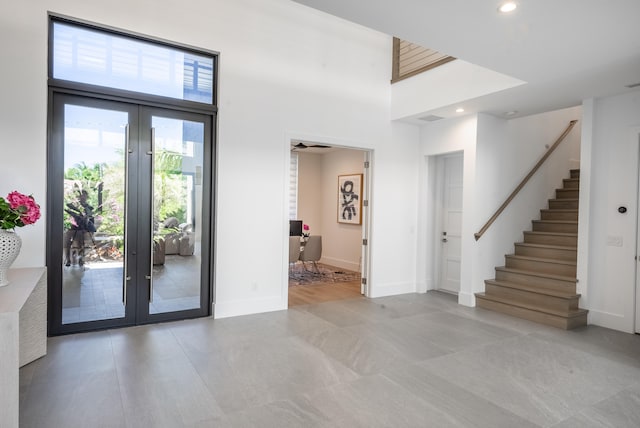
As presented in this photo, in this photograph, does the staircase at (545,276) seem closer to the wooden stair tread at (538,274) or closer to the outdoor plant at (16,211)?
the wooden stair tread at (538,274)

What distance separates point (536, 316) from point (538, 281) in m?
0.64

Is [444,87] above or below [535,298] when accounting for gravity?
above

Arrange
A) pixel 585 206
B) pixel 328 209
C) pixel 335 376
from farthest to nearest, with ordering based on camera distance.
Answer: pixel 328 209
pixel 585 206
pixel 335 376

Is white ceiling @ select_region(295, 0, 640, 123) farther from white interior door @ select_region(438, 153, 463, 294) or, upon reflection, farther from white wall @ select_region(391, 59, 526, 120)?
white interior door @ select_region(438, 153, 463, 294)

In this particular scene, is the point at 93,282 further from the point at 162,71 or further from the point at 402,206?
the point at 402,206

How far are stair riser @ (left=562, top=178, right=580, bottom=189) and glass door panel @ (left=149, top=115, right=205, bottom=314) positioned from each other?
20.2ft

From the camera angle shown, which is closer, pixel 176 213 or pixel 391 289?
pixel 176 213

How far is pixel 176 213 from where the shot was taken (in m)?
4.74

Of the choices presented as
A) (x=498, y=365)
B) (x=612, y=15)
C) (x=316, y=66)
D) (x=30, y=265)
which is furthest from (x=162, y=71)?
(x=498, y=365)

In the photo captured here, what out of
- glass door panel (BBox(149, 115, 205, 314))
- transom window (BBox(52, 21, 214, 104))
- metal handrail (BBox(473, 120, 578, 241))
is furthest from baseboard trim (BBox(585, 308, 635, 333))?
transom window (BBox(52, 21, 214, 104))

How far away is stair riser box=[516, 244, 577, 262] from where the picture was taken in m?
5.59

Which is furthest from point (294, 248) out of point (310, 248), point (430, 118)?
point (430, 118)

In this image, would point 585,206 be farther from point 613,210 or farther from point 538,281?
point 538,281

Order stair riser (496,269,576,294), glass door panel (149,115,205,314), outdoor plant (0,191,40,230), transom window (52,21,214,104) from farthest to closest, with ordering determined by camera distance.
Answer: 1. stair riser (496,269,576,294)
2. glass door panel (149,115,205,314)
3. transom window (52,21,214,104)
4. outdoor plant (0,191,40,230)
